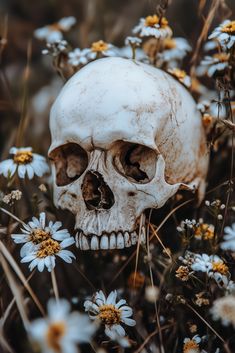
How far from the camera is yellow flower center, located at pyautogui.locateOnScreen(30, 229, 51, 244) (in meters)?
1.66

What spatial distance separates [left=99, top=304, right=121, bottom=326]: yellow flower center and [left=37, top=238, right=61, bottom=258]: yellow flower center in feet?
0.71

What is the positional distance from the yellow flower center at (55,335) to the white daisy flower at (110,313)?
46cm

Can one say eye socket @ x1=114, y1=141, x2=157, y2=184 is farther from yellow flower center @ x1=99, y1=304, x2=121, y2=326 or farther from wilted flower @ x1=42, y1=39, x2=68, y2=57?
wilted flower @ x1=42, y1=39, x2=68, y2=57

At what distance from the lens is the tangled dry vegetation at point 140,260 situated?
1.54m

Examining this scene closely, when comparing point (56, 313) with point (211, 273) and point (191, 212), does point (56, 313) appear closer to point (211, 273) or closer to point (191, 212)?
point (211, 273)

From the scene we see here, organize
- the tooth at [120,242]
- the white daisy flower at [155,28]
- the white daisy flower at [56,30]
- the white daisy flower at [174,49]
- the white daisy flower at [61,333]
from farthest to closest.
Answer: the white daisy flower at [56,30]
the white daisy flower at [174,49]
the white daisy flower at [155,28]
the tooth at [120,242]
the white daisy flower at [61,333]

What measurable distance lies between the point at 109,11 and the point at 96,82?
1.62 m

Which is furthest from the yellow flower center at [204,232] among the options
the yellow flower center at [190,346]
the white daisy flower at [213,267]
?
the yellow flower center at [190,346]

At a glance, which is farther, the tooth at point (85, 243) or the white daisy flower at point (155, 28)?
the white daisy flower at point (155, 28)

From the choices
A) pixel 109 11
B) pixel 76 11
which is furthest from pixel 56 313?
pixel 76 11

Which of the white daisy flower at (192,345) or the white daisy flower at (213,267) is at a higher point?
the white daisy flower at (213,267)

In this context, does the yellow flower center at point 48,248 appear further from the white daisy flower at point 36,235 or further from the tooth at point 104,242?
the tooth at point 104,242

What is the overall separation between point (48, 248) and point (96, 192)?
0.26 meters

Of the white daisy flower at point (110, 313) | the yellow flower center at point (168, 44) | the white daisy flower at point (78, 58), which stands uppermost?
the yellow flower center at point (168, 44)
